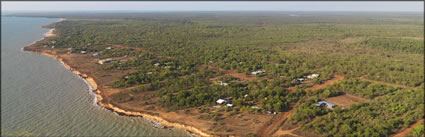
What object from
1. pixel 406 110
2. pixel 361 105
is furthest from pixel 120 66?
pixel 406 110

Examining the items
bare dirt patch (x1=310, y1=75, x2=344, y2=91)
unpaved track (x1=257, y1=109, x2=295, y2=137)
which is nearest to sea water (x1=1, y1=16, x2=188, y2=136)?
unpaved track (x1=257, y1=109, x2=295, y2=137)

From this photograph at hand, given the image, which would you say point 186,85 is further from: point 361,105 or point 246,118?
point 361,105

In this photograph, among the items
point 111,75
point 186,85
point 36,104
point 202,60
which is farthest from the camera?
point 202,60

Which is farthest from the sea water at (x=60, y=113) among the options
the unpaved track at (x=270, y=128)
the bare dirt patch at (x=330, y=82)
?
the bare dirt patch at (x=330, y=82)

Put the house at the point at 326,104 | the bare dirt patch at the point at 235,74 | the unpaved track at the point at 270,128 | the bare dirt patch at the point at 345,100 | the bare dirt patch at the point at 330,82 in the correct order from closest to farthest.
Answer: the unpaved track at the point at 270,128
the house at the point at 326,104
the bare dirt patch at the point at 345,100
the bare dirt patch at the point at 330,82
the bare dirt patch at the point at 235,74

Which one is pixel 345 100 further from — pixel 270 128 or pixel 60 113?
pixel 60 113

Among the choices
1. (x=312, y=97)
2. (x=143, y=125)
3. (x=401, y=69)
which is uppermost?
(x=401, y=69)

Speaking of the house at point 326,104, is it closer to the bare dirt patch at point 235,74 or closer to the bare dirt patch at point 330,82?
the bare dirt patch at point 330,82

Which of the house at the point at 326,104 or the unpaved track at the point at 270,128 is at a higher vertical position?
the house at the point at 326,104

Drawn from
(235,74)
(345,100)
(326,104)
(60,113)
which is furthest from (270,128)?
(60,113)
